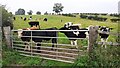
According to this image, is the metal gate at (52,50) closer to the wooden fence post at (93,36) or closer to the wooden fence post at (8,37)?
the wooden fence post at (8,37)

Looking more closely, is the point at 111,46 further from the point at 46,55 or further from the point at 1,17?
the point at 1,17

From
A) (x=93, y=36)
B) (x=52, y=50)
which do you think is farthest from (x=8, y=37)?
(x=93, y=36)

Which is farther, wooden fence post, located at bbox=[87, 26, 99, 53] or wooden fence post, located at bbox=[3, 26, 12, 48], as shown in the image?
wooden fence post, located at bbox=[3, 26, 12, 48]

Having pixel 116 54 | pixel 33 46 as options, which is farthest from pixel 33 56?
pixel 116 54

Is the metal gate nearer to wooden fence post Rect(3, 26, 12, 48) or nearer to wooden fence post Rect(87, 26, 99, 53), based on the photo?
wooden fence post Rect(3, 26, 12, 48)

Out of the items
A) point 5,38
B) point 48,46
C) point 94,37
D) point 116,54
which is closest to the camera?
point 116,54

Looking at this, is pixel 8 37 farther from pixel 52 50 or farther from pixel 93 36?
pixel 93 36

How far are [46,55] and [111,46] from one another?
3528mm

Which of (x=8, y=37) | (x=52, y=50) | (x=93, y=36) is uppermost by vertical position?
(x=93, y=36)

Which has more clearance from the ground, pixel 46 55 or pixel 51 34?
pixel 51 34

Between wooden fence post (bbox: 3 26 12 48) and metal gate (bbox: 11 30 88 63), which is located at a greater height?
wooden fence post (bbox: 3 26 12 48)

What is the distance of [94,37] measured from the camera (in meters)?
10.0

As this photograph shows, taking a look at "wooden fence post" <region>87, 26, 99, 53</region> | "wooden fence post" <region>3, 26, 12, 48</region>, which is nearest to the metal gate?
"wooden fence post" <region>3, 26, 12, 48</region>

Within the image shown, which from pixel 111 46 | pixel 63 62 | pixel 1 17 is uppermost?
pixel 1 17
